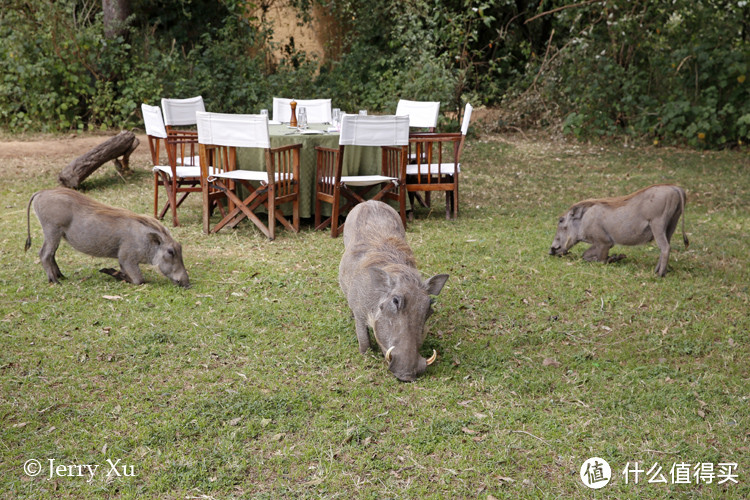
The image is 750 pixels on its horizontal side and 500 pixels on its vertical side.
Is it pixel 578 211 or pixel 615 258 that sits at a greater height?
pixel 578 211

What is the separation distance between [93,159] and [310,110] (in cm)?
281

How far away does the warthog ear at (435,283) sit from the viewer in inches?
147

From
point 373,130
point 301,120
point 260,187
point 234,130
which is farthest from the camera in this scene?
point 301,120

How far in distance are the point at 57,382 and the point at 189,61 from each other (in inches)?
418

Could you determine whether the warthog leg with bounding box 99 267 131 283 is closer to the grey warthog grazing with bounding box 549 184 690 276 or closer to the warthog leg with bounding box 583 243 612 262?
the grey warthog grazing with bounding box 549 184 690 276

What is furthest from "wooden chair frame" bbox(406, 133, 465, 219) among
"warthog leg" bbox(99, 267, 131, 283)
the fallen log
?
the fallen log

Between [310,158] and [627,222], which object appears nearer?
[627,222]

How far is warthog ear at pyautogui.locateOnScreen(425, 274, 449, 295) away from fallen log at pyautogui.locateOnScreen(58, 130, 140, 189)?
239 inches

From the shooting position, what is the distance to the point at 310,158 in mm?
6848

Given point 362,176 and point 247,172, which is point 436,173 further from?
point 247,172

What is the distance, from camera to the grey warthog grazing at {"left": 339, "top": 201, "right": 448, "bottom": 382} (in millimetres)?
3545

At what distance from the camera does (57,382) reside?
3639 millimetres

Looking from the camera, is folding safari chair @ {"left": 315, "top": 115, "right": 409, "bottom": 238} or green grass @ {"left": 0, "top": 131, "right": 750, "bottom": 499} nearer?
green grass @ {"left": 0, "top": 131, "right": 750, "bottom": 499}

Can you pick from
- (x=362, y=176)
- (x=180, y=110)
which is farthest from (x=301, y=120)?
(x=180, y=110)
